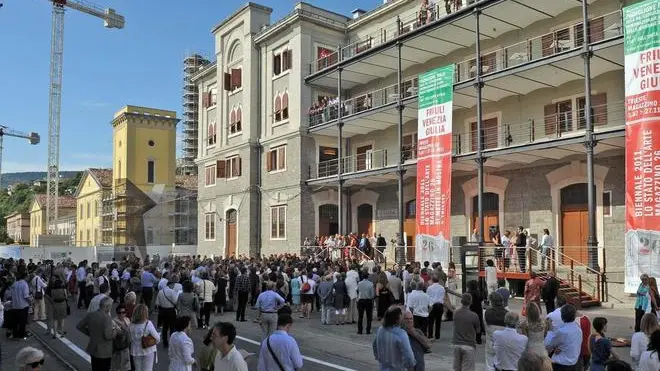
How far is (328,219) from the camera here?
32.0m

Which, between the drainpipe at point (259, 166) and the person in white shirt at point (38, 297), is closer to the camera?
the person in white shirt at point (38, 297)

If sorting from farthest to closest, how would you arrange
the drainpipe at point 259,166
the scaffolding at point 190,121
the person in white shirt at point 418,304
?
the scaffolding at point 190,121 < the drainpipe at point 259,166 < the person in white shirt at point 418,304

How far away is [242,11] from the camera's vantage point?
35812 mm

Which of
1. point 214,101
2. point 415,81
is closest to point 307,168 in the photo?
point 415,81

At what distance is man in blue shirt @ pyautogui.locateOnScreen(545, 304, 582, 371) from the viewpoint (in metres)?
7.18

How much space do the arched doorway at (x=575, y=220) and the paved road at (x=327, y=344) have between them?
13.7ft

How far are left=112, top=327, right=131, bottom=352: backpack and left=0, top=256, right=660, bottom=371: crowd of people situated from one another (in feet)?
0.05

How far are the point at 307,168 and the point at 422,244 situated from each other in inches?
413

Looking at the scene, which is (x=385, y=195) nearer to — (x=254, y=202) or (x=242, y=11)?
(x=254, y=202)

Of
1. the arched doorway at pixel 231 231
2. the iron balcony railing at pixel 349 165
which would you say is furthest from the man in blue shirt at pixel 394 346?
the arched doorway at pixel 231 231

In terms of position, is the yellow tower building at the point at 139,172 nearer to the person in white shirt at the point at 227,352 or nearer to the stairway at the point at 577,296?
the stairway at the point at 577,296

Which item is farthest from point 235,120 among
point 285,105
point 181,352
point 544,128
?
point 181,352

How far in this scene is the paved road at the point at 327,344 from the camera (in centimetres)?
1132

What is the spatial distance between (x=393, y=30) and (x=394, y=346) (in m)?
24.8
